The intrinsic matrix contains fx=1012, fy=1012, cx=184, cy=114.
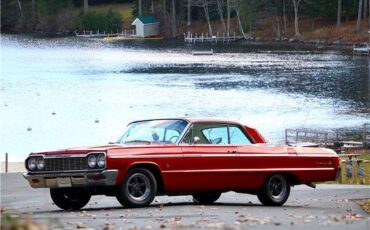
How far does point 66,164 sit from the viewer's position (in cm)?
1541

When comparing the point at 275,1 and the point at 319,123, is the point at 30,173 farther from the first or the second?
the point at 275,1

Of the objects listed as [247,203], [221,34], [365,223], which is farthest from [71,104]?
[221,34]

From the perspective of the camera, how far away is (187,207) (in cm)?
1616

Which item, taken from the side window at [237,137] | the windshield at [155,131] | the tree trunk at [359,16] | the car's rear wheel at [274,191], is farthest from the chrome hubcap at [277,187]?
the tree trunk at [359,16]

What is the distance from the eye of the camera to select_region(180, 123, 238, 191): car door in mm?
16312

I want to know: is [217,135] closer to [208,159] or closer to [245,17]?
[208,159]

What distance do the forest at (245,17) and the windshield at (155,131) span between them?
11970 centimetres

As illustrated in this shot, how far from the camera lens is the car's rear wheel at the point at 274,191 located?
17266mm

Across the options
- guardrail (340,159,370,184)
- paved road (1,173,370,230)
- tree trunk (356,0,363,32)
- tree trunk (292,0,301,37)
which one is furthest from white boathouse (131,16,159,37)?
paved road (1,173,370,230)

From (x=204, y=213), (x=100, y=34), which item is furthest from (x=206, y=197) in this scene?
(x=100, y=34)

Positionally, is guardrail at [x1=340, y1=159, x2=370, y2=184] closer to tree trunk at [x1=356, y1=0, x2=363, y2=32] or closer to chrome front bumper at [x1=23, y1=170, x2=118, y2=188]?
chrome front bumper at [x1=23, y1=170, x2=118, y2=188]

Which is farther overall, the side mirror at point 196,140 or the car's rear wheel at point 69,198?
the side mirror at point 196,140

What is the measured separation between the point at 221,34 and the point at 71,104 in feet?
343

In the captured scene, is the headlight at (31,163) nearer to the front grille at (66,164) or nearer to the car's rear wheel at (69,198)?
the front grille at (66,164)
